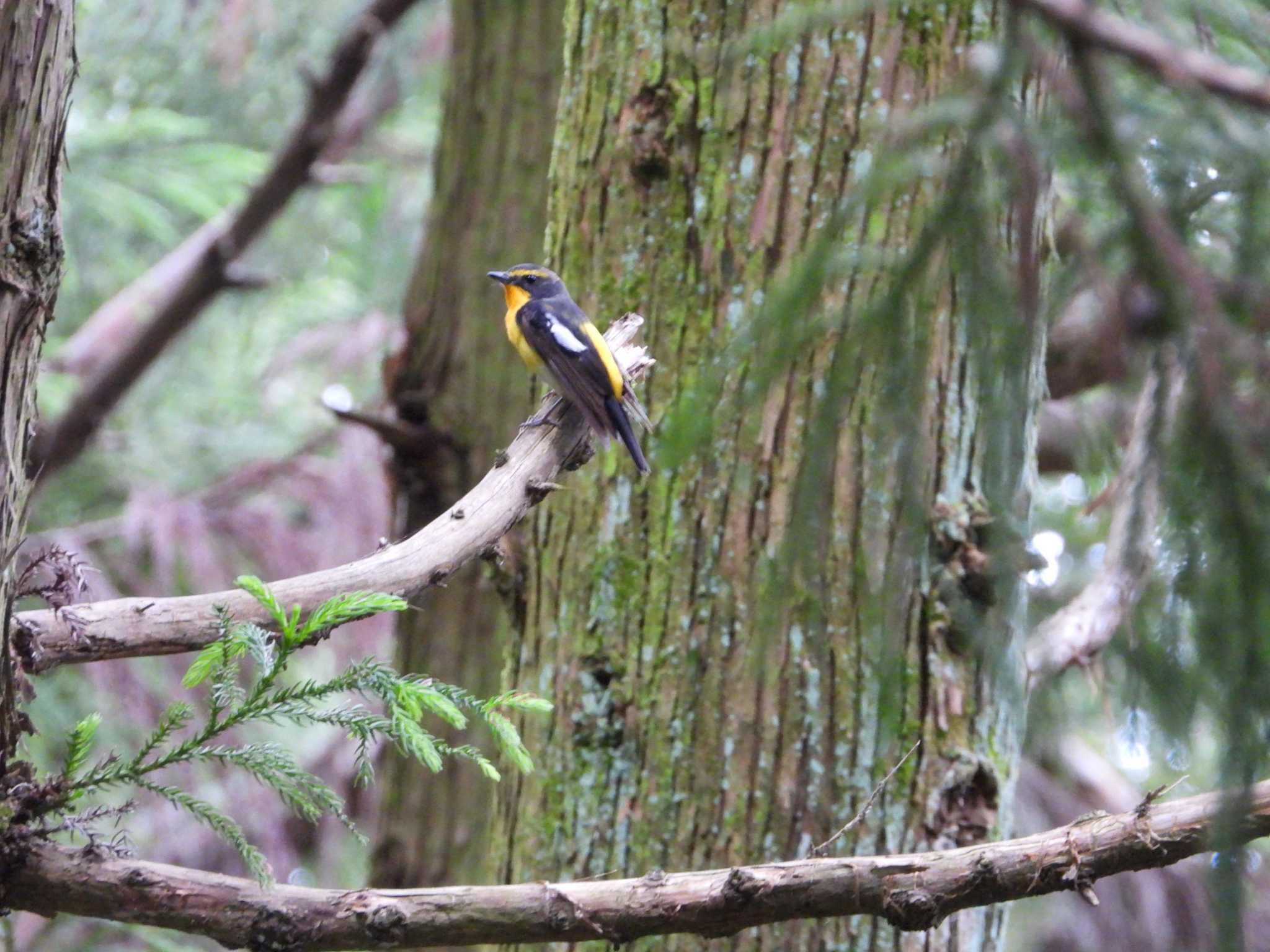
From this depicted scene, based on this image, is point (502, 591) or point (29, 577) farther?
point (502, 591)

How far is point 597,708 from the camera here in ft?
10.1

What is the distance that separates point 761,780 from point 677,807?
0.22m

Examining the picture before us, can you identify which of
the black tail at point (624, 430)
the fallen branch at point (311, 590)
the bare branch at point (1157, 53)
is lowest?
the fallen branch at point (311, 590)

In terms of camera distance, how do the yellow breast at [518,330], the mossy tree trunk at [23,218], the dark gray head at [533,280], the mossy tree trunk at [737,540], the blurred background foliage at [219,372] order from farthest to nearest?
the blurred background foliage at [219,372]
the yellow breast at [518,330]
the dark gray head at [533,280]
the mossy tree trunk at [737,540]
the mossy tree trunk at [23,218]

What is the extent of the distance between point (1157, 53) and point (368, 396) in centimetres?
1004

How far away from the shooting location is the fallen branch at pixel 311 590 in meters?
1.84

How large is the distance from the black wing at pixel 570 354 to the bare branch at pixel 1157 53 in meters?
1.91

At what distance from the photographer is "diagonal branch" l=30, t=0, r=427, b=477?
5102mm

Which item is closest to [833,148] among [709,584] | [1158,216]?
[709,584]

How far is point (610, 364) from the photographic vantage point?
9.85ft

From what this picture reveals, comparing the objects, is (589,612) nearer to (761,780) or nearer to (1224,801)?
(761,780)

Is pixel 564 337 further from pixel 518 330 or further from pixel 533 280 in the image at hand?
pixel 533 280

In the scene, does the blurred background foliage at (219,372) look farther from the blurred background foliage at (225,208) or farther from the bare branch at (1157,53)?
the bare branch at (1157,53)

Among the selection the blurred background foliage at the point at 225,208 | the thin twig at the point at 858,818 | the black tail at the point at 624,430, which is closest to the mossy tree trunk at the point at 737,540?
the black tail at the point at 624,430
